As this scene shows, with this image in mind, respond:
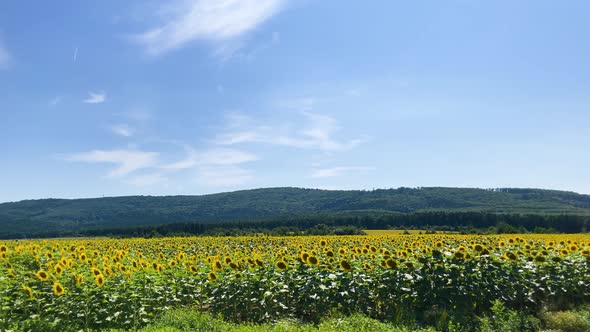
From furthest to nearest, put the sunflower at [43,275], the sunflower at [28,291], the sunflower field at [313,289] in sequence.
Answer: the sunflower at [43,275], the sunflower field at [313,289], the sunflower at [28,291]

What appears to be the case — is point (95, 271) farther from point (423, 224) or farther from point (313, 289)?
point (423, 224)

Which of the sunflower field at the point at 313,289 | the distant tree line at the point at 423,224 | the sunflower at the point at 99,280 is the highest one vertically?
the sunflower at the point at 99,280

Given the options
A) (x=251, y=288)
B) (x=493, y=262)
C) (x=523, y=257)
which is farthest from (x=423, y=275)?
(x=251, y=288)

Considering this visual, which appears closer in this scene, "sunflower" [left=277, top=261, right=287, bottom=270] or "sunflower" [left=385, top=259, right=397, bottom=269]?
"sunflower" [left=385, top=259, right=397, bottom=269]

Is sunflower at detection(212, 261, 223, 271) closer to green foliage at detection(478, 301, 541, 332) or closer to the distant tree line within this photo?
green foliage at detection(478, 301, 541, 332)

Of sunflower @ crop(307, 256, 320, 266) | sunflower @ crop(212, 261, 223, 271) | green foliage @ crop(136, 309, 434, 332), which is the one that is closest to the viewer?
green foliage @ crop(136, 309, 434, 332)

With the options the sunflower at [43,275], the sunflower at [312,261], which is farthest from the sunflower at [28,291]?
the sunflower at [312,261]

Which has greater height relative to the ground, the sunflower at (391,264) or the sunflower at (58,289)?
the sunflower at (391,264)

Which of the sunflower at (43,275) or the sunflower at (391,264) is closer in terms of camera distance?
the sunflower at (43,275)

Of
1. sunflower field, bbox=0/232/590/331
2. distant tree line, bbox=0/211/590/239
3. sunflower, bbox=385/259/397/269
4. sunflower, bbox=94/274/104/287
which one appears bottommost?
distant tree line, bbox=0/211/590/239

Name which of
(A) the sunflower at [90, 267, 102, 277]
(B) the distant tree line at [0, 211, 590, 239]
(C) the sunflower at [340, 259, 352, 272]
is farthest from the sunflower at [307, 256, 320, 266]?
(B) the distant tree line at [0, 211, 590, 239]

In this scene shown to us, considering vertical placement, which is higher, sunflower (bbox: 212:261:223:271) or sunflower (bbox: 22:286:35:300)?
sunflower (bbox: 212:261:223:271)

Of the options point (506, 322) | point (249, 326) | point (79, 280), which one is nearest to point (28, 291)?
point (79, 280)

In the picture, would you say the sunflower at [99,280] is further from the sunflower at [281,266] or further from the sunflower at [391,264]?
the sunflower at [391,264]
